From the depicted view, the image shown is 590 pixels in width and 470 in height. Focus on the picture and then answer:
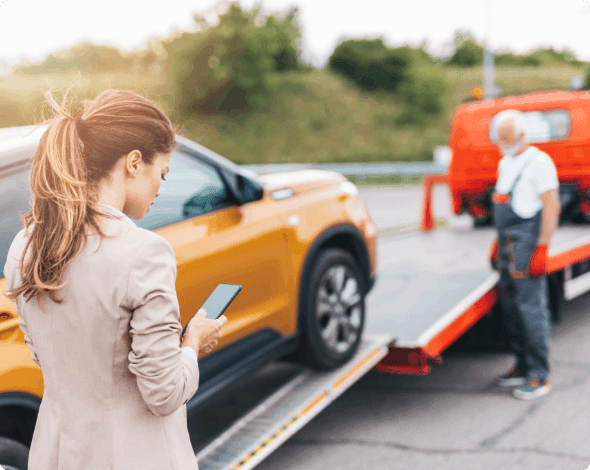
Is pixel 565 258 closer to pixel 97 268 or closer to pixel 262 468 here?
pixel 262 468

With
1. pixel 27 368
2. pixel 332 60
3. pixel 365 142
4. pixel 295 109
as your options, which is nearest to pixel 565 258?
pixel 27 368

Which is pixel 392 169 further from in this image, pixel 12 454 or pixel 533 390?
pixel 12 454

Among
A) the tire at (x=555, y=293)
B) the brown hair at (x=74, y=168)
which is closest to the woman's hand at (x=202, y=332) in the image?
the brown hair at (x=74, y=168)

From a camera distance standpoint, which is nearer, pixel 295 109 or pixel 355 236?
pixel 355 236

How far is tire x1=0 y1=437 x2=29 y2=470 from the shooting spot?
2438 mm

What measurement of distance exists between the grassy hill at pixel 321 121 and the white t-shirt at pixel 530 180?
32.7 meters

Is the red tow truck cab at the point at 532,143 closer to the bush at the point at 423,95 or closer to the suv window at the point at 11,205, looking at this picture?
the suv window at the point at 11,205

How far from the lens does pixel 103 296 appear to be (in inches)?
56.5

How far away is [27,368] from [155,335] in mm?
→ 1250

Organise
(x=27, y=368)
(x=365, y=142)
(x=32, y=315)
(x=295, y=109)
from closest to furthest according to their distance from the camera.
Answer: (x=32, y=315)
(x=27, y=368)
(x=365, y=142)
(x=295, y=109)

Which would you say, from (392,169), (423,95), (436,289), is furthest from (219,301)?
(423,95)

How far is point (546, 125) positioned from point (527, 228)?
2975mm

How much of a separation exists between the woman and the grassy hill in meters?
36.0

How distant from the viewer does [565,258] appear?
5.38 m
